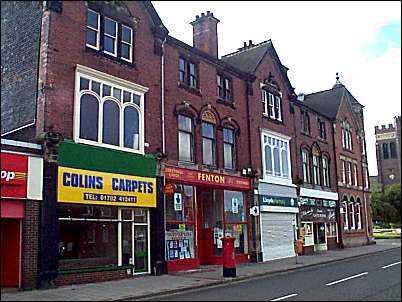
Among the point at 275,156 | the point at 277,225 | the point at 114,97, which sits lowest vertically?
the point at 277,225

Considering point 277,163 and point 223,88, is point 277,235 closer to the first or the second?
point 277,163

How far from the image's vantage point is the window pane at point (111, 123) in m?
17.2

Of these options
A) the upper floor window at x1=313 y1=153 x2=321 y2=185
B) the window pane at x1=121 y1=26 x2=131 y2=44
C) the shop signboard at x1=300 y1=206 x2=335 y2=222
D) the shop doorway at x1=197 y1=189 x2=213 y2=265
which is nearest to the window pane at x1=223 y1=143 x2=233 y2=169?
the shop doorway at x1=197 y1=189 x2=213 y2=265

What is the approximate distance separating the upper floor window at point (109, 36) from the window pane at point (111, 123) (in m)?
2.01

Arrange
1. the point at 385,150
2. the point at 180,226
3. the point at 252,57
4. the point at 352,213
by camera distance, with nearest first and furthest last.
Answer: the point at 180,226 < the point at 252,57 < the point at 352,213 < the point at 385,150

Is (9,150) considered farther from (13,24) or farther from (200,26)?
(200,26)

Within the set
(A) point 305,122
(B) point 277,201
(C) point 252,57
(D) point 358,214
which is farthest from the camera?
(D) point 358,214

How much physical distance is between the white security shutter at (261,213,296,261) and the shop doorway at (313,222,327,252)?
14.6ft

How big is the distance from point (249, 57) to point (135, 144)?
1276 cm

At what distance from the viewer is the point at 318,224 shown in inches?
1305

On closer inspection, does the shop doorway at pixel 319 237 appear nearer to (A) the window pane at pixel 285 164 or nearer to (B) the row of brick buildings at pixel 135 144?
(B) the row of brick buildings at pixel 135 144

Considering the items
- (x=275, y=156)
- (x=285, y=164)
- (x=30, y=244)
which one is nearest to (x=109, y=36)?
(x=30, y=244)

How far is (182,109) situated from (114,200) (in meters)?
6.11

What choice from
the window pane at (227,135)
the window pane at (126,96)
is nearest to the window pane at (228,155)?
the window pane at (227,135)
